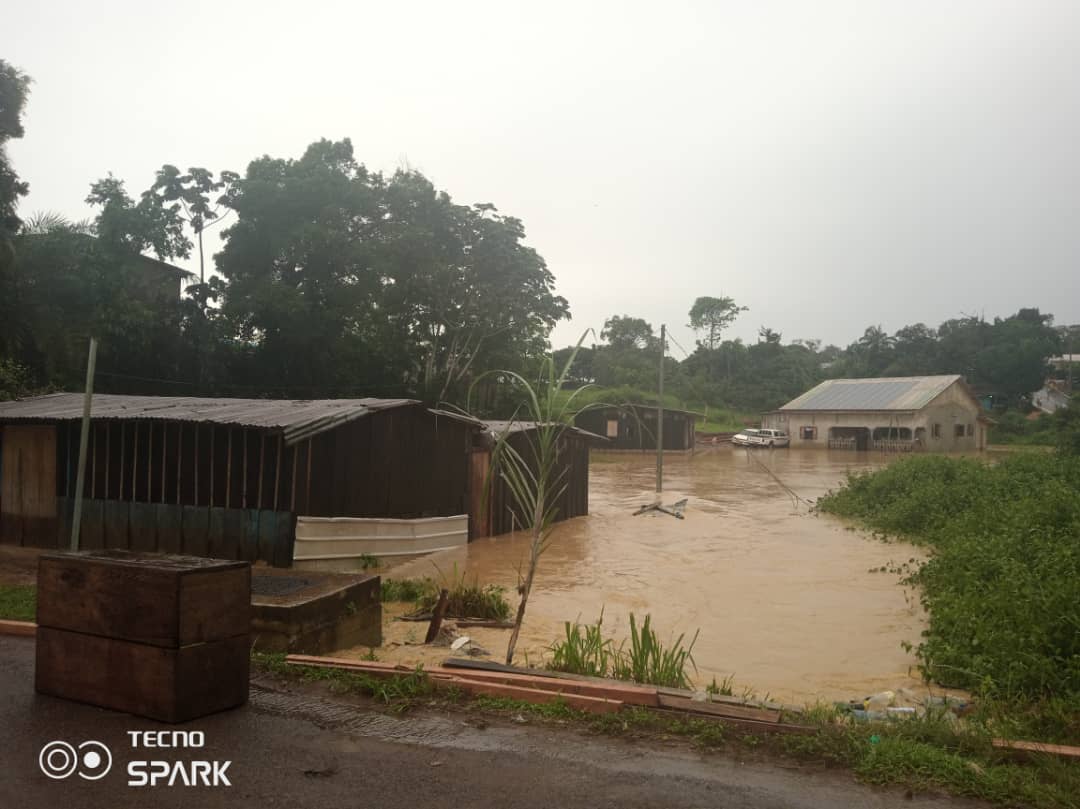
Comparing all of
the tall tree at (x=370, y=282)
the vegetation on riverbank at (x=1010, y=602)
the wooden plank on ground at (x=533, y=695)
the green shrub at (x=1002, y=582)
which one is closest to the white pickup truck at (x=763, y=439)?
the tall tree at (x=370, y=282)

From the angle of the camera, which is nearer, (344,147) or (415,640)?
(415,640)

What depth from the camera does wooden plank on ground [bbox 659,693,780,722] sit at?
4.67 m

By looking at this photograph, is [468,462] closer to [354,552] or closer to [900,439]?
[354,552]

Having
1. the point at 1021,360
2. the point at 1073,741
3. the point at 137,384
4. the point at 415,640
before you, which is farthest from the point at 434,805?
the point at 1021,360

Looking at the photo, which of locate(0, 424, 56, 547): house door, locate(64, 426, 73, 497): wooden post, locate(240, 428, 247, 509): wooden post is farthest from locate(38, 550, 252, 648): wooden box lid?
locate(0, 424, 56, 547): house door

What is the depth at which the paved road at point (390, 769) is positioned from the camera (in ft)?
11.9

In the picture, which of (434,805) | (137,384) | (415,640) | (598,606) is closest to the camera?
(434,805)

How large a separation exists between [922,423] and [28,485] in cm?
4599

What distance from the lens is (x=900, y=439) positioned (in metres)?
48.5

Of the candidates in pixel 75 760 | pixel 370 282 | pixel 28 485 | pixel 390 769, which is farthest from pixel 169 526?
pixel 370 282

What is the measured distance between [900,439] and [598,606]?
42.1 meters

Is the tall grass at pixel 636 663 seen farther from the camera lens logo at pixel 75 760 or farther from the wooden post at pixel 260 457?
the wooden post at pixel 260 457

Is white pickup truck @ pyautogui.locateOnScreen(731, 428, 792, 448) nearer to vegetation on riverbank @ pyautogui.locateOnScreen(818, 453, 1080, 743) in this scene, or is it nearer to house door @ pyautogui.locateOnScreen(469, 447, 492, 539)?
vegetation on riverbank @ pyautogui.locateOnScreen(818, 453, 1080, 743)

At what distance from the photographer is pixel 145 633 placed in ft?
14.3
